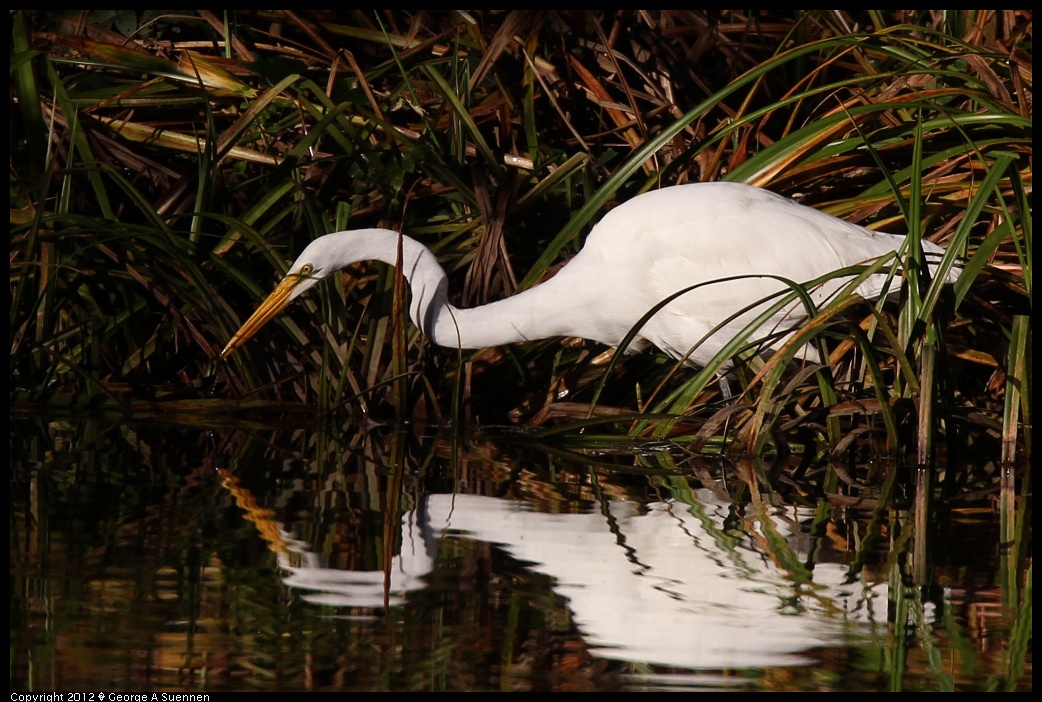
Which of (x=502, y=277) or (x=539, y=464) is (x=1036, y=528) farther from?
(x=502, y=277)

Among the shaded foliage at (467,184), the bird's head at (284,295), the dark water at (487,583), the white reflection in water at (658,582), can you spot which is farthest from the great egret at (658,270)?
the white reflection in water at (658,582)

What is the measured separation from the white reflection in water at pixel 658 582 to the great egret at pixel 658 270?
49.4 inches

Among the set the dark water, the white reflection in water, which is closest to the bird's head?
the dark water

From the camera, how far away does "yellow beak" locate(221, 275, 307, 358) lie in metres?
4.10

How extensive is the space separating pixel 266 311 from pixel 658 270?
134cm

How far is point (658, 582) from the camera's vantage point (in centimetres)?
227

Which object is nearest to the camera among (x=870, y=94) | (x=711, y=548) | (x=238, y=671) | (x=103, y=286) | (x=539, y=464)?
(x=238, y=671)

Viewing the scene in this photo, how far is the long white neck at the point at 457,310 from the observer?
4.09m

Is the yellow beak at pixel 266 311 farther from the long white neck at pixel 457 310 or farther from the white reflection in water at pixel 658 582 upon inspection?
the white reflection in water at pixel 658 582

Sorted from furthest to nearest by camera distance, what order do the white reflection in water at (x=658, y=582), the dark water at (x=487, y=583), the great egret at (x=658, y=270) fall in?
1. the great egret at (x=658, y=270)
2. the white reflection in water at (x=658, y=582)
3. the dark water at (x=487, y=583)

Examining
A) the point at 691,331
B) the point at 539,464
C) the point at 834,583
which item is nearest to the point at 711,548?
the point at 834,583

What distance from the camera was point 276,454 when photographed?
357cm

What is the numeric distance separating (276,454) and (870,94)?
9.37ft

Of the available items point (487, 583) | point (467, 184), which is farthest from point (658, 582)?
point (467, 184)
